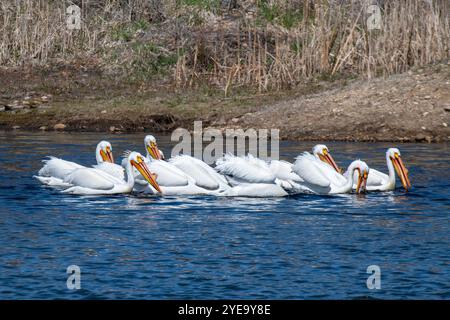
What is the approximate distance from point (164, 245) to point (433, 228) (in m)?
3.26

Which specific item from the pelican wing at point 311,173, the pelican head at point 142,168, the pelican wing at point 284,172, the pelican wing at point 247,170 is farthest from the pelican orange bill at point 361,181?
the pelican head at point 142,168

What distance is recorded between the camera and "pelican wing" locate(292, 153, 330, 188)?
1594cm

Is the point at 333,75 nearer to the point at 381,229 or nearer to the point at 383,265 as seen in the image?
the point at 381,229

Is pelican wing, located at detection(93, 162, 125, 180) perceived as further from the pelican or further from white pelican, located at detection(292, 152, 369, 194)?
white pelican, located at detection(292, 152, 369, 194)

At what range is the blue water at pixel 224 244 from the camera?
34.3 ft

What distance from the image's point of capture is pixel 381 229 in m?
13.4

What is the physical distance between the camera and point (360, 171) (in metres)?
16.2

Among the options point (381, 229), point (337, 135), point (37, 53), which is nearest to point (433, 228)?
point (381, 229)

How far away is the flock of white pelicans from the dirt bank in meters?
7.26

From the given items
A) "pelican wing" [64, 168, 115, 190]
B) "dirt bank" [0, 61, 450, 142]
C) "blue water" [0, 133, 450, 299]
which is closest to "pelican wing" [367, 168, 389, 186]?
"blue water" [0, 133, 450, 299]

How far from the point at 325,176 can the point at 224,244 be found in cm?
394

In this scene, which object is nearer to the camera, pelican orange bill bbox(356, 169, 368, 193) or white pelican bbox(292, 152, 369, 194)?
white pelican bbox(292, 152, 369, 194)

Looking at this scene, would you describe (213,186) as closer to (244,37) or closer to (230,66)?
(230,66)

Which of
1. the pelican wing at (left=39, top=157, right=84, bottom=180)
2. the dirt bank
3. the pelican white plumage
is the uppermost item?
the dirt bank
